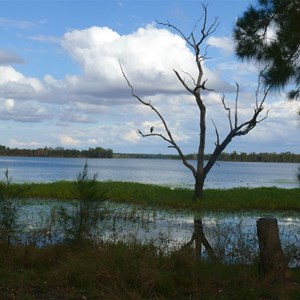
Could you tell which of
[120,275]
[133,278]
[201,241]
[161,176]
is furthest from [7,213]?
[161,176]

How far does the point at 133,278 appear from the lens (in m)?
6.42

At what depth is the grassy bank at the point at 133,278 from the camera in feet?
20.1

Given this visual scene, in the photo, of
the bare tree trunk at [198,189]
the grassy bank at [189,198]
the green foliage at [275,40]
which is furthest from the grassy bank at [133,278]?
the bare tree trunk at [198,189]

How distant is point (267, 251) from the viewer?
711 cm

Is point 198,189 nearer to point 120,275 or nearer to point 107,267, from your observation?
point 107,267

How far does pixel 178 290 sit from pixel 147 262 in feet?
2.41

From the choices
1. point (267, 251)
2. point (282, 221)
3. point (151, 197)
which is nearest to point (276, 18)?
point (267, 251)

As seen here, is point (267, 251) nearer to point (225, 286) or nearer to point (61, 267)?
point (225, 286)

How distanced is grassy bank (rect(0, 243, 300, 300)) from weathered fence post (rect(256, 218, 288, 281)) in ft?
0.56

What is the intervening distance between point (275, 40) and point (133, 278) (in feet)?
19.6

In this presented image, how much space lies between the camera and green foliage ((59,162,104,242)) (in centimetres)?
858

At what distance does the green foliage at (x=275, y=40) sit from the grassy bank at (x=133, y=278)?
4271mm

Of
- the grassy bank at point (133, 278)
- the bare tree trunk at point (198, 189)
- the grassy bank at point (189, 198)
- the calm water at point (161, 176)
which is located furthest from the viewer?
the calm water at point (161, 176)

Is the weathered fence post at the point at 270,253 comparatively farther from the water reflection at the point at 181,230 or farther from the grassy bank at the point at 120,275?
→ the water reflection at the point at 181,230
